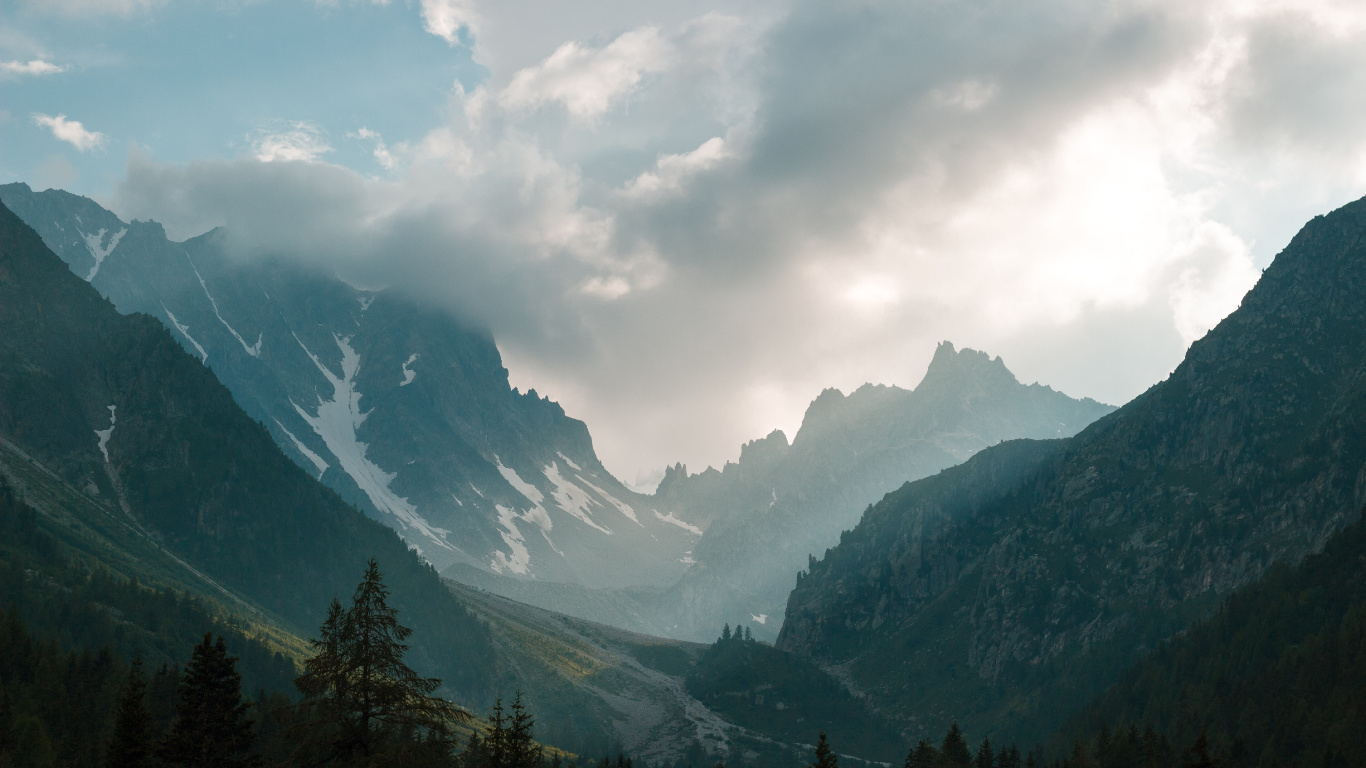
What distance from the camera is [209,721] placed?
1886 inches

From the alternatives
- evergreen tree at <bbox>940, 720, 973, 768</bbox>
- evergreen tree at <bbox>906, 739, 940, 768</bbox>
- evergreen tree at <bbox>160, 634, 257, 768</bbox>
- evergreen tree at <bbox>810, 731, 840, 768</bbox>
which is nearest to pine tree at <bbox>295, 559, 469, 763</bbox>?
evergreen tree at <bbox>160, 634, 257, 768</bbox>

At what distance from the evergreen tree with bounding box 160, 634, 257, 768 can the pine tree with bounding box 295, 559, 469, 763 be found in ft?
35.4

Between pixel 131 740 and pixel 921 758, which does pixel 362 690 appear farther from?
pixel 921 758

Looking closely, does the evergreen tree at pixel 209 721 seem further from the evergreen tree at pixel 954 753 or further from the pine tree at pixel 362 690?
the evergreen tree at pixel 954 753

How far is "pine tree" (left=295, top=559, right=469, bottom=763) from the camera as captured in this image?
37500 mm

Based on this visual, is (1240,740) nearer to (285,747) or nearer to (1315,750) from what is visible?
(1315,750)

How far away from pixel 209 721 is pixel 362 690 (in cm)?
1503

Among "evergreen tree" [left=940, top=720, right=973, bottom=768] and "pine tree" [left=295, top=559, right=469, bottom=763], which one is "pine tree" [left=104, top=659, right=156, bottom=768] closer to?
"pine tree" [left=295, top=559, right=469, bottom=763]

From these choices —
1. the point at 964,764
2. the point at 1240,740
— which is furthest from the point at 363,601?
the point at 1240,740

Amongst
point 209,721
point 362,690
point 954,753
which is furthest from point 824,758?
point 954,753

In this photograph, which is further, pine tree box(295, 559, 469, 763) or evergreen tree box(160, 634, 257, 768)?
evergreen tree box(160, 634, 257, 768)

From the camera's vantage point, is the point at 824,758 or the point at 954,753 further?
the point at 954,753

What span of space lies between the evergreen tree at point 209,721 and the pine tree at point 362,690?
35.4 feet

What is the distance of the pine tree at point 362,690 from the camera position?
37.5 m
